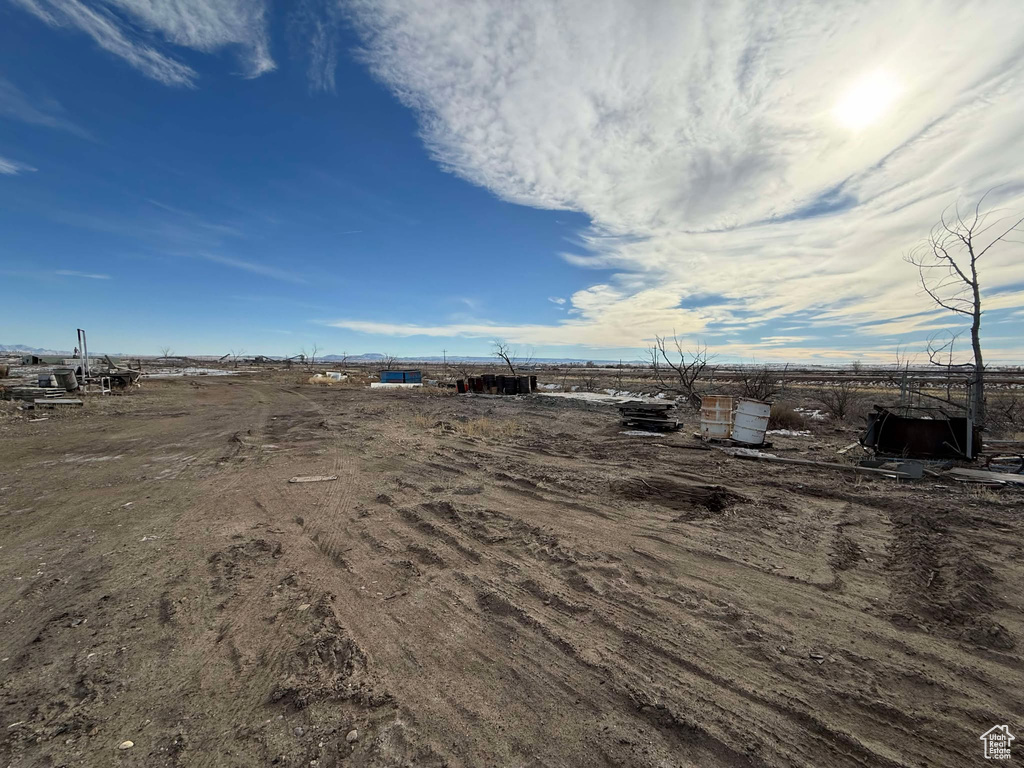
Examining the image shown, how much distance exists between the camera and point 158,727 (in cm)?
241

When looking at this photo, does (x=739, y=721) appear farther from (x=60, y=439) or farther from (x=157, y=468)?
(x=60, y=439)

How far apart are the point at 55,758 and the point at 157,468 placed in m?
7.83

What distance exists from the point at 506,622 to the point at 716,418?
10.0 m

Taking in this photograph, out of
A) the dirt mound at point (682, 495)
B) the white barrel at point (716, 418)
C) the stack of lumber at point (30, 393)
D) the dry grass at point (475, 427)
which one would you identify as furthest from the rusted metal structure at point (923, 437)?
the stack of lumber at point (30, 393)

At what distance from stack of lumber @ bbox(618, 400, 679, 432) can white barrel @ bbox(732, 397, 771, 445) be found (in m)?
2.82

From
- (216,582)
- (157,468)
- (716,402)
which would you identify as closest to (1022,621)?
(216,582)

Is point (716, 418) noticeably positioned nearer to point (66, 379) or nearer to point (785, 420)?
point (785, 420)

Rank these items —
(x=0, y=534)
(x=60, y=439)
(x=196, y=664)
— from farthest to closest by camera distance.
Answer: (x=60, y=439), (x=0, y=534), (x=196, y=664)

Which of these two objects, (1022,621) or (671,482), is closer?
(1022,621)

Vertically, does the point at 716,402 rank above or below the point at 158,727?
above

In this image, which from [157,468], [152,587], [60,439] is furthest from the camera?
[60,439]

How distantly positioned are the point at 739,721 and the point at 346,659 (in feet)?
8.28

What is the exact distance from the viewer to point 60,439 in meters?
11.3

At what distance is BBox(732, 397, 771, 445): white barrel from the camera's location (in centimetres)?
1076
